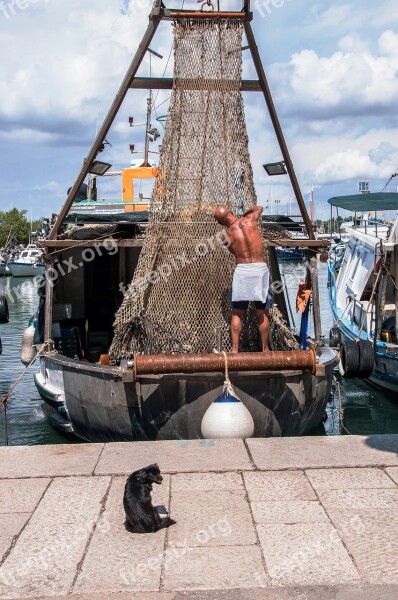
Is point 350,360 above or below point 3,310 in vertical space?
below

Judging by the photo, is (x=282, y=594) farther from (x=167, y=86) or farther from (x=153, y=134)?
(x=153, y=134)

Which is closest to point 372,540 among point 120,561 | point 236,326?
point 120,561

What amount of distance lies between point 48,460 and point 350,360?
16.6ft

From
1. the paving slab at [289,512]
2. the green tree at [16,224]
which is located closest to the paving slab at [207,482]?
the paving slab at [289,512]

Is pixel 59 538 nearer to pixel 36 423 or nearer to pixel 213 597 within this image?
pixel 213 597

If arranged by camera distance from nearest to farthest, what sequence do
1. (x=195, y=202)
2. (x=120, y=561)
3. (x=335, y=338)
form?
1. (x=120, y=561)
2. (x=195, y=202)
3. (x=335, y=338)

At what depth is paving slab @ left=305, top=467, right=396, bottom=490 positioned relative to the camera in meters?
5.29

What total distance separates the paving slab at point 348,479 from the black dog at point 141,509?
4.24 ft

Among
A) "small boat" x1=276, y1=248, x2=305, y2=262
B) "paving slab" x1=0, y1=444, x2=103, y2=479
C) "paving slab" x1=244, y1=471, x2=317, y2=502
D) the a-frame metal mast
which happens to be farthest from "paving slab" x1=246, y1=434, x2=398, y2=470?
"small boat" x1=276, y1=248, x2=305, y2=262

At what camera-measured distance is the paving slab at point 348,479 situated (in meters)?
5.29

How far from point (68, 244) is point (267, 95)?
318 cm

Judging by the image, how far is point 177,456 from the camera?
19.6 ft

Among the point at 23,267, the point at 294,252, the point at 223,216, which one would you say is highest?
the point at 223,216

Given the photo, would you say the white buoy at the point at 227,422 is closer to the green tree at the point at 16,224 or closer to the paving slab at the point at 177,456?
the paving slab at the point at 177,456
